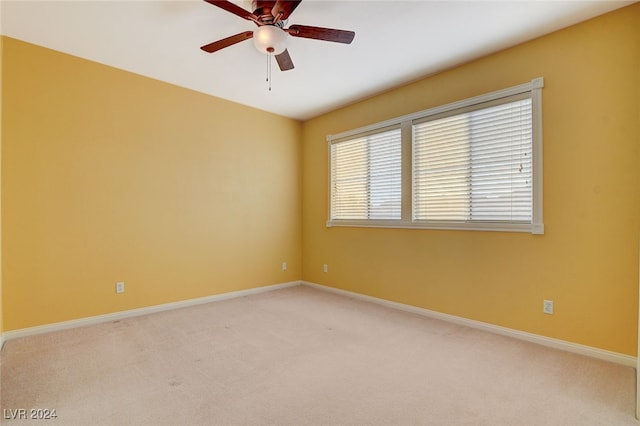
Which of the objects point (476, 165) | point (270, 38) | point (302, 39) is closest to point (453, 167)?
point (476, 165)

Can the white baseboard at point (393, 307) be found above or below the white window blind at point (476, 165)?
below

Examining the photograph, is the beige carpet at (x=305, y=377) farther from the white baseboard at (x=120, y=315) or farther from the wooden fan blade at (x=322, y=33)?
the wooden fan blade at (x=322, y=33)

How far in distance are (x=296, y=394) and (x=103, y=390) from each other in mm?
1295

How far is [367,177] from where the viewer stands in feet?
14.7

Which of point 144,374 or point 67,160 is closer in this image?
point 144,374

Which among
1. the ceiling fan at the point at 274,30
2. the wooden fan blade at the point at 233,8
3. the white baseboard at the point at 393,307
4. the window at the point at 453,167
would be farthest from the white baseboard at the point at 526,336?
the wooden fan blade at the point at 233,8

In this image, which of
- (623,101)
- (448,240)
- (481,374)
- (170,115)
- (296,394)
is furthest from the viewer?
(170,115)

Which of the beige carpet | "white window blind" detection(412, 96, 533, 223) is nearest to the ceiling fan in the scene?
"white window blind" detection(412, 96, 533, 223)

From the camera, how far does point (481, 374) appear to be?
2.33 m

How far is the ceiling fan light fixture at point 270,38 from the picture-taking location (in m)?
2.23

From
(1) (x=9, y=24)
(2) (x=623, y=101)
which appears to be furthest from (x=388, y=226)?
(1) (x=9, y=24)

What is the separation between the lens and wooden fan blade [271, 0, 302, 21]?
198 centimetres

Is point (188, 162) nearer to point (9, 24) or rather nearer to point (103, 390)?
point (9, 24)

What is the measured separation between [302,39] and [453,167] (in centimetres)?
207
